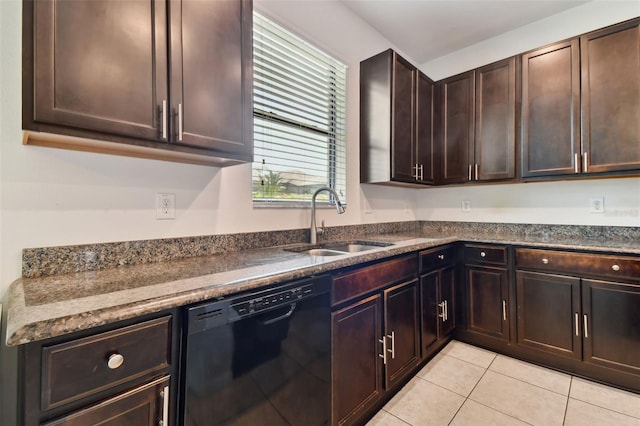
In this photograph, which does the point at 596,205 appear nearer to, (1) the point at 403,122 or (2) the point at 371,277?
(1) the point at 403,122

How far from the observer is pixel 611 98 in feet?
6.63

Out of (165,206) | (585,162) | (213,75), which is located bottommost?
(165,206)

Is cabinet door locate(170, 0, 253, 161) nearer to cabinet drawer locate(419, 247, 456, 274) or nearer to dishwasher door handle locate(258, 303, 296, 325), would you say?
dishwasher door handle locate(258, 303, 296, 325)

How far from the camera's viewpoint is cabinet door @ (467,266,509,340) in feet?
7.47

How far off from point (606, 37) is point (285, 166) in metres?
2.50

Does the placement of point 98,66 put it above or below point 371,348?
above

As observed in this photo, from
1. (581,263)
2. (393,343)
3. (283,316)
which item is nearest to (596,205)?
(581,263)

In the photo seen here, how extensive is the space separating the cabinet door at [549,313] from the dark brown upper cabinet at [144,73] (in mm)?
2289

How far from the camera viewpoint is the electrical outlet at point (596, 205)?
2294mm

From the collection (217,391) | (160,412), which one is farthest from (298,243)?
(160,412)

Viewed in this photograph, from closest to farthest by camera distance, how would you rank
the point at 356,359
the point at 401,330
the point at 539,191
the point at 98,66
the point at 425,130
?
the point at 98,66 → the point at 356,359 → the point at 401,330 → the point at 539,191 → the point at 425,130

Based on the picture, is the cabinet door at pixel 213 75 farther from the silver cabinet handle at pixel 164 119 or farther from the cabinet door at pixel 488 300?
the cabinet door at pixel 488 300

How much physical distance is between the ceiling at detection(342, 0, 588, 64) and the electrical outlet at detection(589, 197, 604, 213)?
1.65m

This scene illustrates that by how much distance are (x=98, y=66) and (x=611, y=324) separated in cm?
308
